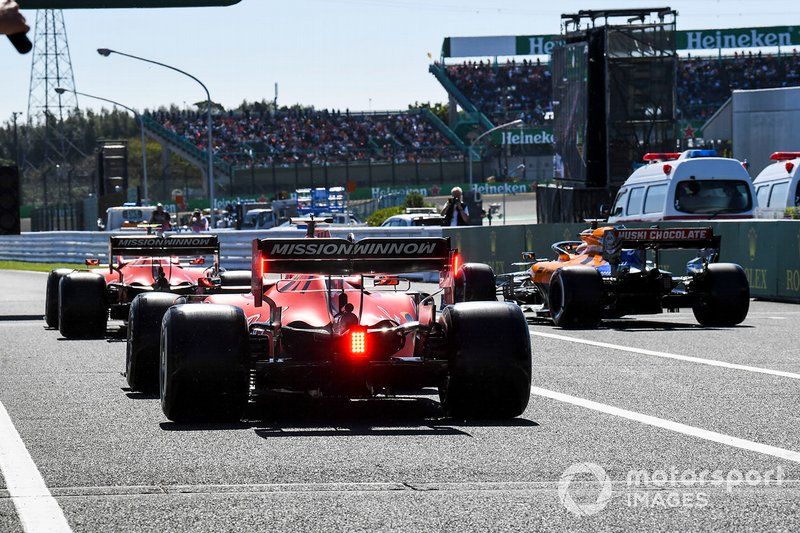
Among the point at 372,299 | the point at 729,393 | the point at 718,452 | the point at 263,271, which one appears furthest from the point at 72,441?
the point at 729,393

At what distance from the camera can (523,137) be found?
293ft

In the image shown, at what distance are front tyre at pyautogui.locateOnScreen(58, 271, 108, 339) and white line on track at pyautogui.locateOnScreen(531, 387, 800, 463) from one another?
6.90 m

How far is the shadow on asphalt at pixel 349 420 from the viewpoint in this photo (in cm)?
891

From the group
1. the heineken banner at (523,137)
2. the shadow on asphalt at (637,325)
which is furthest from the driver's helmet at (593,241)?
the heineken banner at (523,137)

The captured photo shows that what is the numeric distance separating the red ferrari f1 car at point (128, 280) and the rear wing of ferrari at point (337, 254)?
5.95m

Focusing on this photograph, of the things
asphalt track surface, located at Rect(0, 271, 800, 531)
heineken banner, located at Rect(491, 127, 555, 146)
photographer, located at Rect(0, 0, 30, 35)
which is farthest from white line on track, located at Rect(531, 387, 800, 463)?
heineken banner, located at Rect(491, 127, 555, 146)

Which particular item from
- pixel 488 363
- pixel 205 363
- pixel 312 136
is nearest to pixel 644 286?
pixel 488 363

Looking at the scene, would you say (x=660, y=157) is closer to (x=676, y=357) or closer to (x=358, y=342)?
(x=676, y=357)

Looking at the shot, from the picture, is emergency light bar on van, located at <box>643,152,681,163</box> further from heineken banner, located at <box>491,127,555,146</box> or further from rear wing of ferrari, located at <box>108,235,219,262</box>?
heineken banner, located at <box>491,127,555,146</box>

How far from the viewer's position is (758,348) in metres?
14.6

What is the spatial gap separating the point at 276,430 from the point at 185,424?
2.06ft

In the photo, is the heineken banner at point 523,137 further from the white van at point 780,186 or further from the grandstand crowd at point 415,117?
the white van at point 780,186

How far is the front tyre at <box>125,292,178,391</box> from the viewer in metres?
10.7

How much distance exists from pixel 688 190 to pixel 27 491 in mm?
Answer: 17633
